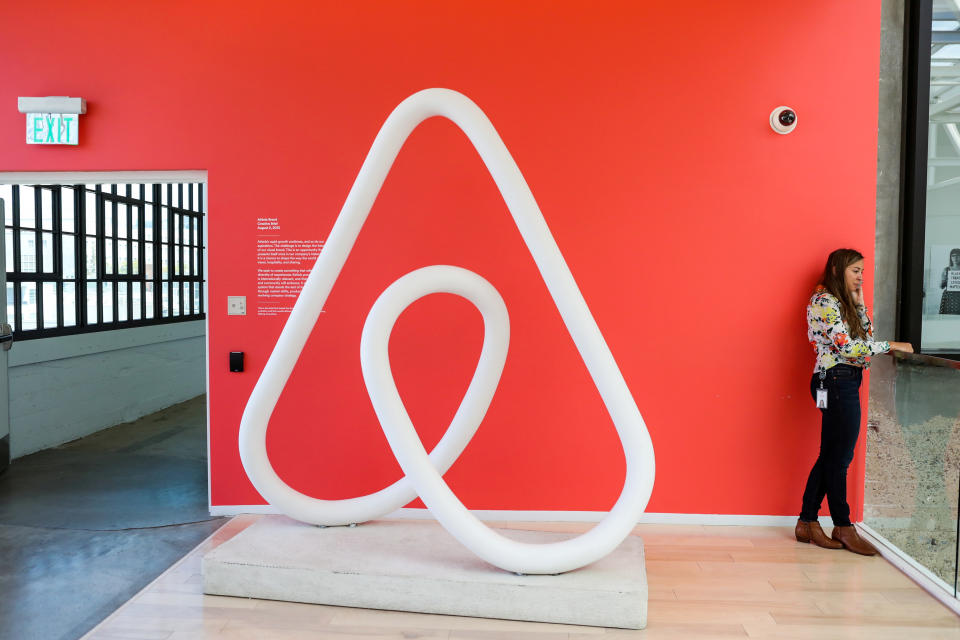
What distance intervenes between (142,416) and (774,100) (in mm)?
5988

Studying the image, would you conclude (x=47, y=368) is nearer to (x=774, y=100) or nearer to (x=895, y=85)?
(x=774, y=100)

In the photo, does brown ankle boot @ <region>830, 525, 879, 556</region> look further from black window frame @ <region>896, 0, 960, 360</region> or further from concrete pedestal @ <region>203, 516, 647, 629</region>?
concrete pedestal @ <region>203, 516, 647, 629</region>

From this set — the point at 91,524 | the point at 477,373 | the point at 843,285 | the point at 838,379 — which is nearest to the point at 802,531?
the point at 838,379

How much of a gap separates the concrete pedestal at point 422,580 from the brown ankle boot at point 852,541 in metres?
1.18

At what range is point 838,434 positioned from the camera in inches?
131

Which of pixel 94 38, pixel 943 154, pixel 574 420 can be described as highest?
pixel 94 38

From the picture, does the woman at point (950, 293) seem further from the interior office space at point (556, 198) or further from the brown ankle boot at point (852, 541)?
the brown ankle boot at point (852, 541)

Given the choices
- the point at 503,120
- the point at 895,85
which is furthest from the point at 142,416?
the point at 895,85

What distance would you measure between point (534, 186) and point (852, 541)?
2395 mm

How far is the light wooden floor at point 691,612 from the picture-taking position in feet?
8.29

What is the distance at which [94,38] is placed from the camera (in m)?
3.73

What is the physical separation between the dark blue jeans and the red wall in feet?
0.87

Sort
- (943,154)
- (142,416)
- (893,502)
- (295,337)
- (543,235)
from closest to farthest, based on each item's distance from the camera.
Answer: (543,235), (295,337), (893,502), (943,154), (142,416)

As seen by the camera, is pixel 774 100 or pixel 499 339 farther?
pixel 774 100
